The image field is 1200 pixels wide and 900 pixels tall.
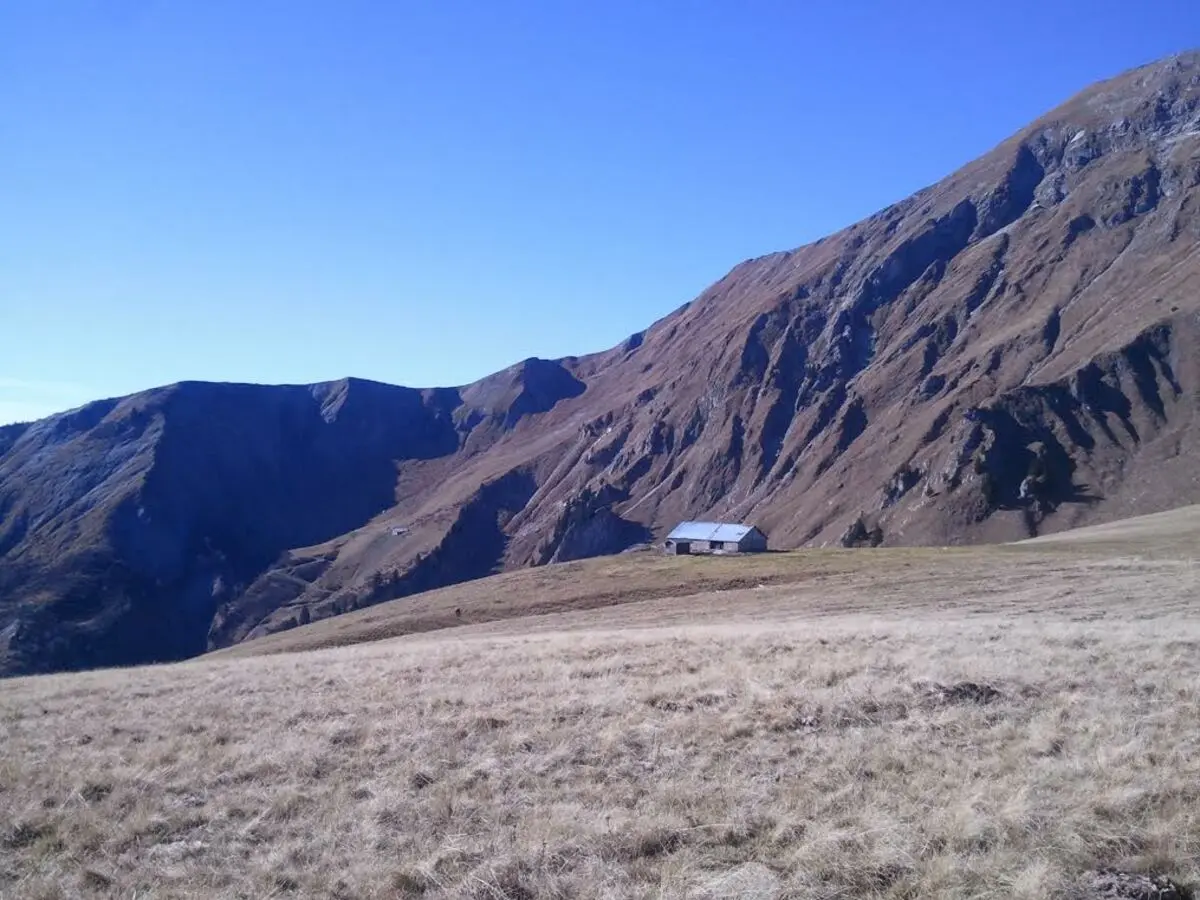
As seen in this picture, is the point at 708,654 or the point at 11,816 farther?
the point at 708,654

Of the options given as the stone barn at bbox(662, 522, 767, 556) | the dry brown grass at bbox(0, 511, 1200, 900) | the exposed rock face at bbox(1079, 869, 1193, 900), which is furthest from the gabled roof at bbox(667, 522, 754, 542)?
the exposed rock face at bbox(1079, 869, 1193, 900)

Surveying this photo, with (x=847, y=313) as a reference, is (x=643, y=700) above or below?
below

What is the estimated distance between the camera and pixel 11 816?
30.2 feet

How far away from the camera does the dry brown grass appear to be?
7.14 metres

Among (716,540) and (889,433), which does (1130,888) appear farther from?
(889,433)

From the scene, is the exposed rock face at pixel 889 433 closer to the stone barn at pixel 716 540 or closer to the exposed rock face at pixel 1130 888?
the stone barn at pixel 716 540

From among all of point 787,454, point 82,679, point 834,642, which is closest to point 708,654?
point 834,642

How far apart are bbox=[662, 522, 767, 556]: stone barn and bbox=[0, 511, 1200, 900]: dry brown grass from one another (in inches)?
3144

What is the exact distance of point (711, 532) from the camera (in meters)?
101

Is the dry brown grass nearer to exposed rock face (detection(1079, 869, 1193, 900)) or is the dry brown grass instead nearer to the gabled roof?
exposed rock face (detection(1079, 869, 1193, 900))

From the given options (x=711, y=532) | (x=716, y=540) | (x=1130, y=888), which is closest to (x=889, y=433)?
(x=711, y=532)

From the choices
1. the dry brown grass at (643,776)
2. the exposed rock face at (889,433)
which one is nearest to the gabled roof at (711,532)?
the exposed rock face at (889,433)

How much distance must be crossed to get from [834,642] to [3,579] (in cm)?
18494

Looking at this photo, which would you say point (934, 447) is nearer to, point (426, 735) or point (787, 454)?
point (787, 454)
